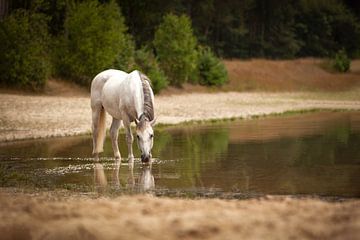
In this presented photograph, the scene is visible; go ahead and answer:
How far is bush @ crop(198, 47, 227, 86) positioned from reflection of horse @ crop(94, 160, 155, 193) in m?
42.3

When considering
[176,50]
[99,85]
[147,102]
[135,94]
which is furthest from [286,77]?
[147,102]

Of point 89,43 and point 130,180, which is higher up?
point 89,43

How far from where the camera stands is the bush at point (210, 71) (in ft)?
186

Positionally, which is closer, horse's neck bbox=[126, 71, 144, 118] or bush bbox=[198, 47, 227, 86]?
horse's neck bbox=[126, 71, 144, 118]

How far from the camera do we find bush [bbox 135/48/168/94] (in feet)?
149

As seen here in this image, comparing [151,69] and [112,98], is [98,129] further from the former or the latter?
[151,69]

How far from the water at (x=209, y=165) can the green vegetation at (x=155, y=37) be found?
21.1 metres

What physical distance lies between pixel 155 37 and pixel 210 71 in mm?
5140

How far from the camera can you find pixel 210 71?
57.0 m

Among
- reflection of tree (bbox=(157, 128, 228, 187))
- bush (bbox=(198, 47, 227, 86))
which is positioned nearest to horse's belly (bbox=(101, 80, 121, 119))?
reflection of tree (bbox=(157, 128, 228, 187))

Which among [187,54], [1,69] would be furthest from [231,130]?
[187,54]

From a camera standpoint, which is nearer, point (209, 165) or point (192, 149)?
point (209, 165)

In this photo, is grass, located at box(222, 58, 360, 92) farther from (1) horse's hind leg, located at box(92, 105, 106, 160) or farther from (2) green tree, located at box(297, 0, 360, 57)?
(1) horse's hind leg, located at box(92, 105, 106, 160)

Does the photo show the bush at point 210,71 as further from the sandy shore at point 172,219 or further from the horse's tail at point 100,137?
the sandy shore at point 172,219
